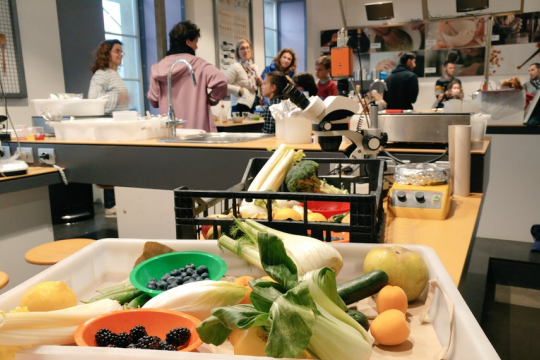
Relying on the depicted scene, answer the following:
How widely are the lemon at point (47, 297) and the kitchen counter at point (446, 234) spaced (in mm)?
777

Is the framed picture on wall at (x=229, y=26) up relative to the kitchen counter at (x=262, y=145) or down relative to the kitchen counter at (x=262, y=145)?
up

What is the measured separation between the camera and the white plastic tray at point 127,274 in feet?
1.82

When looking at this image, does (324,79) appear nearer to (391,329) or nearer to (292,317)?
(391,329)

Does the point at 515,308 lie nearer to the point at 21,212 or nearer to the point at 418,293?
the point at 418,293

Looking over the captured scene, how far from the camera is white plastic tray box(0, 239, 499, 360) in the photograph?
56 centimetres

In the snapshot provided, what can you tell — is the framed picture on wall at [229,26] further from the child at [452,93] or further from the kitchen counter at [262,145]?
the kitchen counter at [262,145]

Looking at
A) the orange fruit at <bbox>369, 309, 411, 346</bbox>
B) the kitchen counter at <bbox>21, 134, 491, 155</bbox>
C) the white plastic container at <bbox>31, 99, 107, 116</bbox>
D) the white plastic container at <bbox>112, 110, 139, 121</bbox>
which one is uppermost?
the white plastic container at <bbox>31, 99, 107, 116</bbox>

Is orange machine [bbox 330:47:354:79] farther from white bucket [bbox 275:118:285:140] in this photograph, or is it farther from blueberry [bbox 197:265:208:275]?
white bucket [bbox 275:118:285:140]

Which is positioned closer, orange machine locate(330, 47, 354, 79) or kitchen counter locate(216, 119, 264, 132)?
orange machine locate(330, 47, 354, 79)

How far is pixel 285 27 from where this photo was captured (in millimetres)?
10375

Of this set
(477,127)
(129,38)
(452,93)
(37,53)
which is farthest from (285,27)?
(477,127)

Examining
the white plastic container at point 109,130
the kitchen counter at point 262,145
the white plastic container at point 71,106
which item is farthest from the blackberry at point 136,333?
the white plastic container at point 71,106

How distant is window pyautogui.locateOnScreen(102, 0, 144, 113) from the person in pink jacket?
272 centimetres

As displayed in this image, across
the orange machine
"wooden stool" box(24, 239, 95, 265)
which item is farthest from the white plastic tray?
"wooden stool" box(24, 239, 95, 265)
